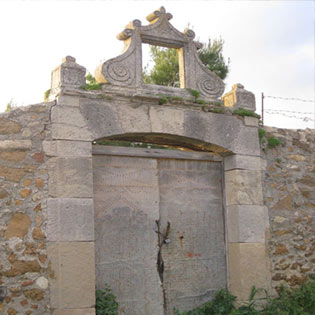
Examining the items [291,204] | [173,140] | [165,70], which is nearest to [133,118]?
[173,140]

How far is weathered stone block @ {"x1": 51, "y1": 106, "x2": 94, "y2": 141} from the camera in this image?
4.35 m

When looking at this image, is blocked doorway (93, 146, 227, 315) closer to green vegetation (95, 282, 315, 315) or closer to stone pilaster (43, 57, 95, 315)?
green vegetation (95, 282, 315, 315)

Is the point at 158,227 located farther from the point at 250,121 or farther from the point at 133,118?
the point at 250,121

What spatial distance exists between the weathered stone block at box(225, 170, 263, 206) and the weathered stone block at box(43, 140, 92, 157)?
179cm

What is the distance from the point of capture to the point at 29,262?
4.06 metres

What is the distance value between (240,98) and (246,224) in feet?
4.98

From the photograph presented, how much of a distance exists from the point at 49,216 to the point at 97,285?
2.96 feet

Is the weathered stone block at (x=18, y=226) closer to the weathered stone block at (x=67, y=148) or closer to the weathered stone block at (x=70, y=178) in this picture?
the weathered stone block at (x=70, y=178)

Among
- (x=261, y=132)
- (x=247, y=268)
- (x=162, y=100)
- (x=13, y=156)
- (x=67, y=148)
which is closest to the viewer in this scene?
(x=13, y=156)

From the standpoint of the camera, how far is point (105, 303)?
4.40 m

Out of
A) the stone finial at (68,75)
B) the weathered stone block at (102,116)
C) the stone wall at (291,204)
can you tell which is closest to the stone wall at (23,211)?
the stone finial at (68,75)

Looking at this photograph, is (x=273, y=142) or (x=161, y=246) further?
(x=273, y=142)

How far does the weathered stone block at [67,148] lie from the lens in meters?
4.31

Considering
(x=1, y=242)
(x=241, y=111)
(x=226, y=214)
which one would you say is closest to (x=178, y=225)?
(x=226, y=214)
